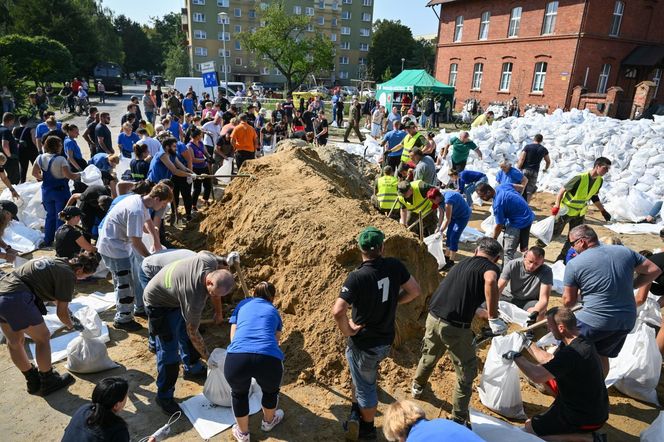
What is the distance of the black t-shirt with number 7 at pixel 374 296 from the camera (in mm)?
3332

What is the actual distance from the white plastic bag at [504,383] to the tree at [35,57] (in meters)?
34.3

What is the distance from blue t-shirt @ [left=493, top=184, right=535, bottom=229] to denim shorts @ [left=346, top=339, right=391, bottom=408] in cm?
367

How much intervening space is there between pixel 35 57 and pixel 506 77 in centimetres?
3204

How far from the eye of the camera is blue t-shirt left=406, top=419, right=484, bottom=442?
7.56 feet

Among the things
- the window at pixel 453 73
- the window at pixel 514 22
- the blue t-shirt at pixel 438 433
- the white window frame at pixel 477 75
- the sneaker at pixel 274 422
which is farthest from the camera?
the window at pixel 453 73

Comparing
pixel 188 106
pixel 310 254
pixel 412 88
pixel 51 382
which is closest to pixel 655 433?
pixel 310 254

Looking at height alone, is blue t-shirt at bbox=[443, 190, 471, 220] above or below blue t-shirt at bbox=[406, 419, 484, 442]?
above

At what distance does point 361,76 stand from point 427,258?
2394 inches

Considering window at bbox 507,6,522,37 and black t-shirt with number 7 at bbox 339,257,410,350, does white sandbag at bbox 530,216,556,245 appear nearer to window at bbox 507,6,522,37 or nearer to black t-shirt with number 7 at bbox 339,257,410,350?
black t-shirt with number 7 at bbox 339,257,410,350

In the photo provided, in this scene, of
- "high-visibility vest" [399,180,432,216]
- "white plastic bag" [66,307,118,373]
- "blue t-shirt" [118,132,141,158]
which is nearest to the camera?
"white plastic bag" [66,307,118,373]

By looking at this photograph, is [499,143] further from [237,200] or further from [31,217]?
[31,217]

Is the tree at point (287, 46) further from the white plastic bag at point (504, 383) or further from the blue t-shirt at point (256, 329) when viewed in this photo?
the blue t-shirt at point (256, 329)

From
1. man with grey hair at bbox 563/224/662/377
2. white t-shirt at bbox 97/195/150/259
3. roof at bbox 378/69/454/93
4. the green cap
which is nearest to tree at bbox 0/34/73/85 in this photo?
roof at bbox 378/69/454/93

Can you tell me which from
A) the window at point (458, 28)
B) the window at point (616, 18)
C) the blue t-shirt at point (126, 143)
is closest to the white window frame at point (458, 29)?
the window at point (458, 28)
